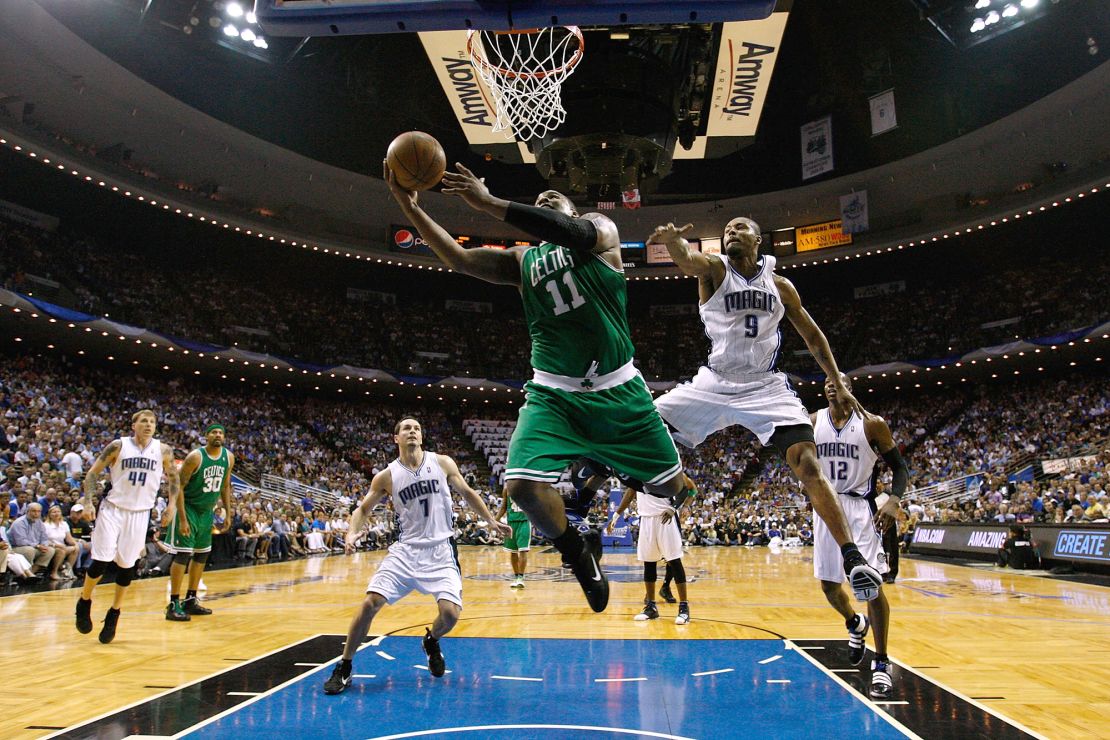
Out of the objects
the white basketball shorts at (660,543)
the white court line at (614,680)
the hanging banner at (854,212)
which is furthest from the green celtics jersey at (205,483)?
the hanging banner at (854,212)

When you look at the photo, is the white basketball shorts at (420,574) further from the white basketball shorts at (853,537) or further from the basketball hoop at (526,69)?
the basketball hoop at (526,69)

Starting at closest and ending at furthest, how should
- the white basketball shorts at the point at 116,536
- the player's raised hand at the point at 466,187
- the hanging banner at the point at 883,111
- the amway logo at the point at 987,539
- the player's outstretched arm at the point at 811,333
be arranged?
the player's raised hand at the point at 466,187
the player's outstretched arm at the point at 811,333
the white basketball shorts at the point at 116,536
the amway logo at the point at 987,539
the hanging banner at the point at 883,111

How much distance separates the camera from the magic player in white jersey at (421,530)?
5.45m

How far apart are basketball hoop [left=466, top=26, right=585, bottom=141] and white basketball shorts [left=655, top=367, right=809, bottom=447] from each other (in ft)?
20.7

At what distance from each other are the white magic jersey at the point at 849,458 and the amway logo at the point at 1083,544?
9642mm

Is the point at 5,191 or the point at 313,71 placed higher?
the point at 313,71

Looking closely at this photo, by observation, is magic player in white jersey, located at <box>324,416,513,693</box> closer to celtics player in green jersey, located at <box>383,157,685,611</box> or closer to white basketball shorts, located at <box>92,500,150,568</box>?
celtics player in green jersey, located at <box>383,157,685,611</box>

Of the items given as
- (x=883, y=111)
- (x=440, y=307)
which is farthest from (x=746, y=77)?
(x=440, y=307)

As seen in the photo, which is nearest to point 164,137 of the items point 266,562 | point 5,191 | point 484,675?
point 5,191

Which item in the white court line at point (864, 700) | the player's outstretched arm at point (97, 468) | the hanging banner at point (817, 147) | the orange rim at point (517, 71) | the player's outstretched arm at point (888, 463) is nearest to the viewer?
the white court line at point (864, 700)

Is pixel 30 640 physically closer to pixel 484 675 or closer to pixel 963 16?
→ pixel 484 675

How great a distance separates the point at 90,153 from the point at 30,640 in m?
22.2

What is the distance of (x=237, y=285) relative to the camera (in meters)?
31.4

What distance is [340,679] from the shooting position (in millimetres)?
4934
